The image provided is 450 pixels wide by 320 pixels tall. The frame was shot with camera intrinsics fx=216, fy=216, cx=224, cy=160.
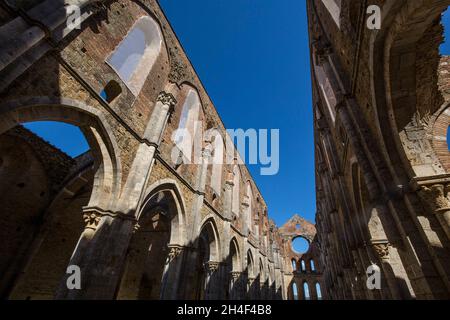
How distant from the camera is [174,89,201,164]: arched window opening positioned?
35.0 feet

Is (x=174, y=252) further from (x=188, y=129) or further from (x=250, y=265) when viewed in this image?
(x=250, y=265)

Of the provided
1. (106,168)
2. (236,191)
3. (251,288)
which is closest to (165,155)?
(106,168)

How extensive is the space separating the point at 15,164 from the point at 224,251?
10.6m

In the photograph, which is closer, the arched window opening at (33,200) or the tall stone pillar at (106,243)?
Result: the tall stone pillar at (106,243)

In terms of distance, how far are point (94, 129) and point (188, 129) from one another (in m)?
5.85

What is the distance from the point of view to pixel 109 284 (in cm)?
537

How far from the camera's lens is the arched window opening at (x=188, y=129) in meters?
10.7

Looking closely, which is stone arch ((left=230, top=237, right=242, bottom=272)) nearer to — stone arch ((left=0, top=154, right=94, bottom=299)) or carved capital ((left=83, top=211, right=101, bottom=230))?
stone arch ((left=0, top=154, right=94, bottom=299))

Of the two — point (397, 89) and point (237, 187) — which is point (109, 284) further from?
point (237, 187)

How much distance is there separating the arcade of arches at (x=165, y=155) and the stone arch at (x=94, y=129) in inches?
1.2

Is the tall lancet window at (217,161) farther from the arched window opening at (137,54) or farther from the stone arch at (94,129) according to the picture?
the stone arch at (94,129)

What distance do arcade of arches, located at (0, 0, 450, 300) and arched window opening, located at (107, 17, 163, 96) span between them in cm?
7

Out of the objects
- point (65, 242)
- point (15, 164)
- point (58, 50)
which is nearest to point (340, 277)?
point (65, 242)

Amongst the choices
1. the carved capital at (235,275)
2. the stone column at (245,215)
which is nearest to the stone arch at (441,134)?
the carved capital at (235,275)
